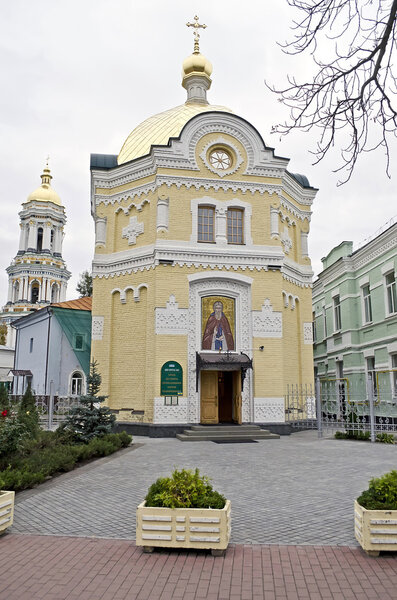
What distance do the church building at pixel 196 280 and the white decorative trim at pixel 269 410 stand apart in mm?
41

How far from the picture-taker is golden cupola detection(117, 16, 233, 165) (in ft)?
64.6

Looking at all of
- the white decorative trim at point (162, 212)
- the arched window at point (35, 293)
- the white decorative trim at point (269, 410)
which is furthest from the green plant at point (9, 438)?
the arched window at point (35, 293)

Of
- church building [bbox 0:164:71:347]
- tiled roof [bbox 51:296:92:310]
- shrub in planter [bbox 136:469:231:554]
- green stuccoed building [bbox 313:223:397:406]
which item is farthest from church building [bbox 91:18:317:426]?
church building [bbox 0:164:71:347]

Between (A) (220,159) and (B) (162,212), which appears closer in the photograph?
(B) (162,212)

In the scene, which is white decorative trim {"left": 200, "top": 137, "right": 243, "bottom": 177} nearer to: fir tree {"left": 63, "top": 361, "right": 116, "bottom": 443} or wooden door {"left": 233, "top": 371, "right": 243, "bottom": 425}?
wooden door {"left": 233, "top": 371, "right": 243, "bottom": 425}

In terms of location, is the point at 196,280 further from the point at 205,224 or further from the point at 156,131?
the point at 156,131

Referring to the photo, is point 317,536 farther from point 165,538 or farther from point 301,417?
point 301,417

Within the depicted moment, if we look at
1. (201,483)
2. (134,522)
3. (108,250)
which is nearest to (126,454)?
(134,522)

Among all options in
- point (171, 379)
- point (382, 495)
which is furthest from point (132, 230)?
point (382, 495)

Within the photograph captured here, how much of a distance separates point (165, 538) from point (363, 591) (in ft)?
6.71

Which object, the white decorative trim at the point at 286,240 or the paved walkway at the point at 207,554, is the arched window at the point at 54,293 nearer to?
the white decorative trim at the point at 286,240

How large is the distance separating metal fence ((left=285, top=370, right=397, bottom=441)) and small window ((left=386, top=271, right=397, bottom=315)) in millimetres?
2709

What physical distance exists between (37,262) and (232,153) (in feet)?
116

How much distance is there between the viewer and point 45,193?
164 ft
